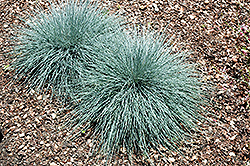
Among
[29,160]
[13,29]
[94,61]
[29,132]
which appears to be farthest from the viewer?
[13,29]

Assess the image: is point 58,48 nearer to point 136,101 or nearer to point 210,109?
point 136,101

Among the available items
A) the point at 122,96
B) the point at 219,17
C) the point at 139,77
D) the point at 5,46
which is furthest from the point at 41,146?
the point at 219,17

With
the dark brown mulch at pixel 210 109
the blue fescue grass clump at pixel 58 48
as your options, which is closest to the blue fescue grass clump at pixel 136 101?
the dark brown mulch at pixel 210 109

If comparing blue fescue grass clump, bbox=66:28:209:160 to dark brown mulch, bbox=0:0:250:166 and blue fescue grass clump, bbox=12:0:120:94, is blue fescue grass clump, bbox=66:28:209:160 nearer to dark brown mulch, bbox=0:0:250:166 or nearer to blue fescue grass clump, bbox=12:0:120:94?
dark brown mulch, bbox=0:0:250:166

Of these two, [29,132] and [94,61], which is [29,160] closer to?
[29,132]

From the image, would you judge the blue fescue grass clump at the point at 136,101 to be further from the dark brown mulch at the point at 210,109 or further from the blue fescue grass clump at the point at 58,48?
the blue fescue grass clump at the point at 58,48

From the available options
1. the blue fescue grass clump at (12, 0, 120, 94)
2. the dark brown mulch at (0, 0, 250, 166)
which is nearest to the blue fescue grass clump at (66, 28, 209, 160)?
the dark brown mulch at (0, 0, 250, 166)
